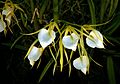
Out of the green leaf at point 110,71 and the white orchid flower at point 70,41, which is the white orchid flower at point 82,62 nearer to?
the white orchid flower at point 70,41

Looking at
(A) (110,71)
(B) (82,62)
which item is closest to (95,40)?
(B) (82,62)

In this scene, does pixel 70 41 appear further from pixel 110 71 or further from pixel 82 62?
pixel 110 71

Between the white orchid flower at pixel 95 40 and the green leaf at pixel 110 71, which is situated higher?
the white orchid flower at pixel 95 40

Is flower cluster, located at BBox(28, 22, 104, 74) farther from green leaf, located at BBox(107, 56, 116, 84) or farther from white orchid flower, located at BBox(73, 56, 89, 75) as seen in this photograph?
green leaf, located at BBox(107, 56, 116, 84)

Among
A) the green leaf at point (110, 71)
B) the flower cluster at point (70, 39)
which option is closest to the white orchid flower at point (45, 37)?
the flower cluster at point (70, 39)

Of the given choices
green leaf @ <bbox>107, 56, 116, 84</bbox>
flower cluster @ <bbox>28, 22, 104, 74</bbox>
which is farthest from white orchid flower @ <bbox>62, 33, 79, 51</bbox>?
green leaf @ <bbox>107, 56, 116, 84</bbox>

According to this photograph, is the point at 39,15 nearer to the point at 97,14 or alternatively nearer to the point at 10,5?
the point at 10,5

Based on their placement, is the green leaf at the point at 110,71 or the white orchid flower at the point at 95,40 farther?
the green leaf at the point at 110,71

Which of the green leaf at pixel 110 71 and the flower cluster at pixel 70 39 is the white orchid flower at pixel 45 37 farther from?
the green leaf at pixel 110 71

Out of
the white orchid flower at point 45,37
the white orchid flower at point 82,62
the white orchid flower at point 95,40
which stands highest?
the white orchid flower at point 45,37
